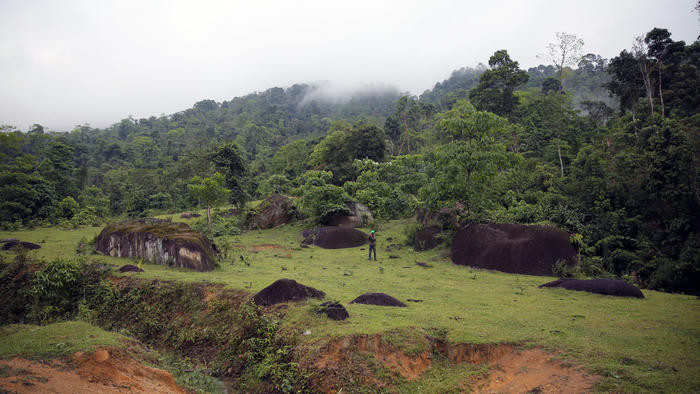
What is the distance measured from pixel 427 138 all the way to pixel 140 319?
138 feet

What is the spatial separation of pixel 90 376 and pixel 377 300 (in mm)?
6065

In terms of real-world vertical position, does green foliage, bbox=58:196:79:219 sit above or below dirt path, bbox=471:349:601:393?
above

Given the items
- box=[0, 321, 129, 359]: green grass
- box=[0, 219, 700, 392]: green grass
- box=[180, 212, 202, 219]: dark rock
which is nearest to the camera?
box=[0, 219, 700, 392]: green grass

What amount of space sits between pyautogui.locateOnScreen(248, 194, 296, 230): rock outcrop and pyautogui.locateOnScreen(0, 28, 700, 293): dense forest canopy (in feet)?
5.20

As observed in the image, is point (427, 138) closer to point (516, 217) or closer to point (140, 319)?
point (516, 217)

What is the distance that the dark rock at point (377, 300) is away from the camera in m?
9.08

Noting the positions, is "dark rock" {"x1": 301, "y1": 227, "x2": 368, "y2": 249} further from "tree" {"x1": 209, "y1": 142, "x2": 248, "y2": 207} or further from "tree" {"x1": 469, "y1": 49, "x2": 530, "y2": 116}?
"tree" {"x1": 469, "y1": 49, "x2": 530, "y2": 116}

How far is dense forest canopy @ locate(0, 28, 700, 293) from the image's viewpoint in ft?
45.9

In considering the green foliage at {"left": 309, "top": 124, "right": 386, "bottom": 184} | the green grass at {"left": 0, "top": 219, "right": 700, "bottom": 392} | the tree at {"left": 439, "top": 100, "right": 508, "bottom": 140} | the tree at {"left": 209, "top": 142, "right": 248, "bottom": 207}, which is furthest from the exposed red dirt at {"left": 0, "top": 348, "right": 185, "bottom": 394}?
the green foliage at {"left": 309, "top": 124, "right": 386, "bottom": 184}

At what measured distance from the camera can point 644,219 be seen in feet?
49.2

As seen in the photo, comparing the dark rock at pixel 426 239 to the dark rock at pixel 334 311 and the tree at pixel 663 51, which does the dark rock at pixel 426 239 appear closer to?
the dark rock at pixel 334 311

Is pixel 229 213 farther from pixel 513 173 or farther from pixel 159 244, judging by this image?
pixel 513 173

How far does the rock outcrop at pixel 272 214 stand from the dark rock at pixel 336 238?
19.5 feet

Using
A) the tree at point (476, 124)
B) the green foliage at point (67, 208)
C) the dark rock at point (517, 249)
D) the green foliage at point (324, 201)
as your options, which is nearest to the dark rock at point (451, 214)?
the dark rock at point (517, 249)
